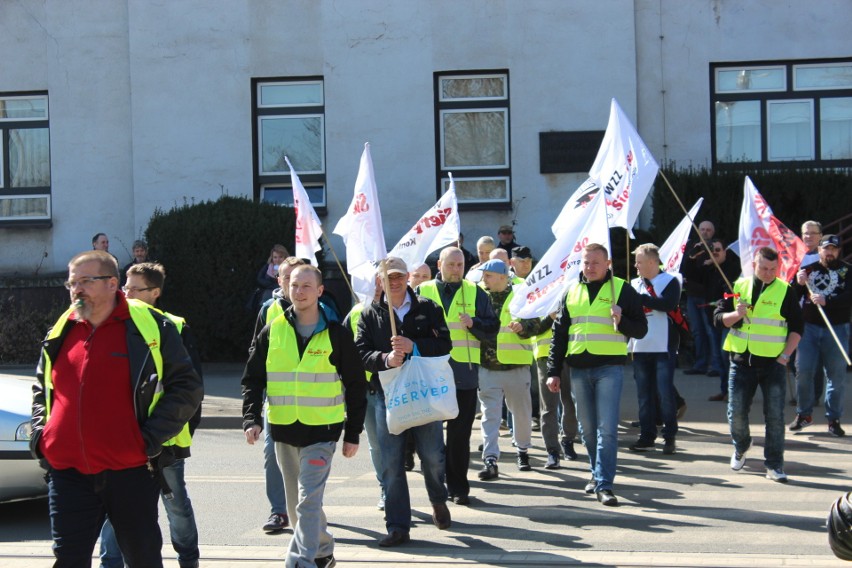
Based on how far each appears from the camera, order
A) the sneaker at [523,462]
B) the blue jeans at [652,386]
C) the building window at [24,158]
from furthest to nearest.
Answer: the building window at [24,158], the blue jeans at [652,386], the sneaker at [523,462]

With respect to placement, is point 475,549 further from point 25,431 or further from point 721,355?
point 721,355

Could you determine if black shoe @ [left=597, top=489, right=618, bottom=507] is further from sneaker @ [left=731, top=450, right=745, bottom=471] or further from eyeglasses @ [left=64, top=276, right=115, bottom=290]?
eyeglasses @ [left=64, top=276, right=115, bottom=290]

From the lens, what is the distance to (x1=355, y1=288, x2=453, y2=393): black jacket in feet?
26.4

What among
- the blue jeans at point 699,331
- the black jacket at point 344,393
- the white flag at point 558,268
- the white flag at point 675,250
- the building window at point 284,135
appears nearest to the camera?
the black jacket at point 344,393

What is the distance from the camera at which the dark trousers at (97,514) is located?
5184 millimetres

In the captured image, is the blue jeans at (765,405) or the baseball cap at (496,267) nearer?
the blue jeans at (765,405)

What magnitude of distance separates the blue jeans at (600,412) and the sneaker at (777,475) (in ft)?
5.43

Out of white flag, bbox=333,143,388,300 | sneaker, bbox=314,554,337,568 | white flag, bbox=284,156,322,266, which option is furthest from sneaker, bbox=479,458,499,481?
sneaker, bbox=314,554,337,568

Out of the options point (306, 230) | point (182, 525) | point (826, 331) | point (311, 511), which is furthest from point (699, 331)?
point (182, 525)

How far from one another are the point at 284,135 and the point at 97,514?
1508 cm

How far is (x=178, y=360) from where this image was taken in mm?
5453

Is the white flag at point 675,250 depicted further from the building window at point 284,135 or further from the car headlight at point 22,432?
the building window at point 284,135

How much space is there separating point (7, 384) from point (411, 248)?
3.51 metres

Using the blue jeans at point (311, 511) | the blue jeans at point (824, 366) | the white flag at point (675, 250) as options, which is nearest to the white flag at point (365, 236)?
the blue jeans at point (311, 511)
